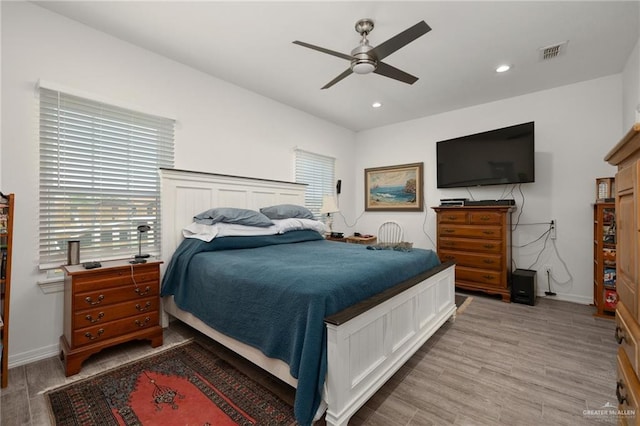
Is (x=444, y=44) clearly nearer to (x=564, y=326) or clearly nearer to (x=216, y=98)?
(x=216, y=98)

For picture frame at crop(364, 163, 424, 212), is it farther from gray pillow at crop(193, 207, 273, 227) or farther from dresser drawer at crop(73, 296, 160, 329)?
dresser drawer at crop(73, 296, 160, 329)

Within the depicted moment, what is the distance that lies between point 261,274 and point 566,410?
6.58 feet

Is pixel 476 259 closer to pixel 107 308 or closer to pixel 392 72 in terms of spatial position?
pixel 392 72

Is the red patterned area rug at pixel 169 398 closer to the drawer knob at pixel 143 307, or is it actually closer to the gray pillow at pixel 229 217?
the drawer knob at pixel 143 307

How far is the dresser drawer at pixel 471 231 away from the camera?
362 centimetres

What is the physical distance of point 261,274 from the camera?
1802mm

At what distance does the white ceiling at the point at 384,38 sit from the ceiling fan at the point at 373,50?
0.49 feet

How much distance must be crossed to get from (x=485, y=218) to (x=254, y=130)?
334 cm

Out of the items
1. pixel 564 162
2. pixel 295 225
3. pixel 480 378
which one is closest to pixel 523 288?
pixel 564 162

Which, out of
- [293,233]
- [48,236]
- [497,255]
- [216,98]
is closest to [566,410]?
[497,255]

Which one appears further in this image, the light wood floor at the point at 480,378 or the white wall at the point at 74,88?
the white wall at the point at 74,88

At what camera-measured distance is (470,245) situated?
3844 millimetres

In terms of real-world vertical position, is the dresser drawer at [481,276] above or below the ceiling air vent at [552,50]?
below

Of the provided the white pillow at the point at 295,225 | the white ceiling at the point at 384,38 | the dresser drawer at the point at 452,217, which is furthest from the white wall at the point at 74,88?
the dresser drawer at the point at 452,217
